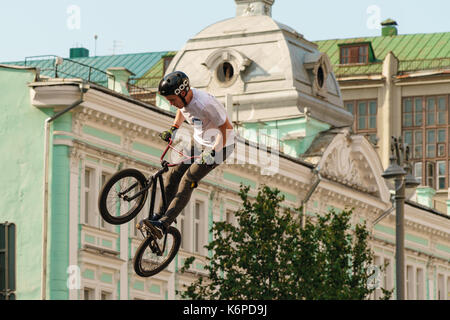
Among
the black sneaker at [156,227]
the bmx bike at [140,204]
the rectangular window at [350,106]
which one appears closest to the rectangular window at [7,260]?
the bmx bike at [140,204]

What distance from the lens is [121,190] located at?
19859 millimetres

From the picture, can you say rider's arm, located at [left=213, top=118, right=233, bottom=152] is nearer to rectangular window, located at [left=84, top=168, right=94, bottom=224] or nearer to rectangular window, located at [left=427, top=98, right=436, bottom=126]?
rectangular window, located at [left=84, top=168, right=94, bottom=224]

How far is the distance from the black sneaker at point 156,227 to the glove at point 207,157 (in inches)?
34.3

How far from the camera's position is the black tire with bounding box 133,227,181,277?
64.0 feet

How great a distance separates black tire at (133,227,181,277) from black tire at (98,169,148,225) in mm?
406

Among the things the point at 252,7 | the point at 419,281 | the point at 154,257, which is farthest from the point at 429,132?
the point at 154,257

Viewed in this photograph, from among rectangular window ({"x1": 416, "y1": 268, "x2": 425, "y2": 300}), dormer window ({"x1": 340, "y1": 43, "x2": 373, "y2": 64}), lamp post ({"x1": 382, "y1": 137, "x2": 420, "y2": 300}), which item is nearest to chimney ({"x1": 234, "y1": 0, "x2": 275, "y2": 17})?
rectangular window ({"x1": 416, "y1": 268, "x2": 425, "y2": 300})

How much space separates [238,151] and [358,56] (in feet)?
191

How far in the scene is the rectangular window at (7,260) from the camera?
24.3 m

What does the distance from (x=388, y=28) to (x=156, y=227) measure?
4213 inches

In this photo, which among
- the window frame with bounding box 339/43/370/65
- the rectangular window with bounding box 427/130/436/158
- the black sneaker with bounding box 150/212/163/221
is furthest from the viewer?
the rectangular window with bounding box 427/130/436/158

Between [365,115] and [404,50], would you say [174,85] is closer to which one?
[365,115]
